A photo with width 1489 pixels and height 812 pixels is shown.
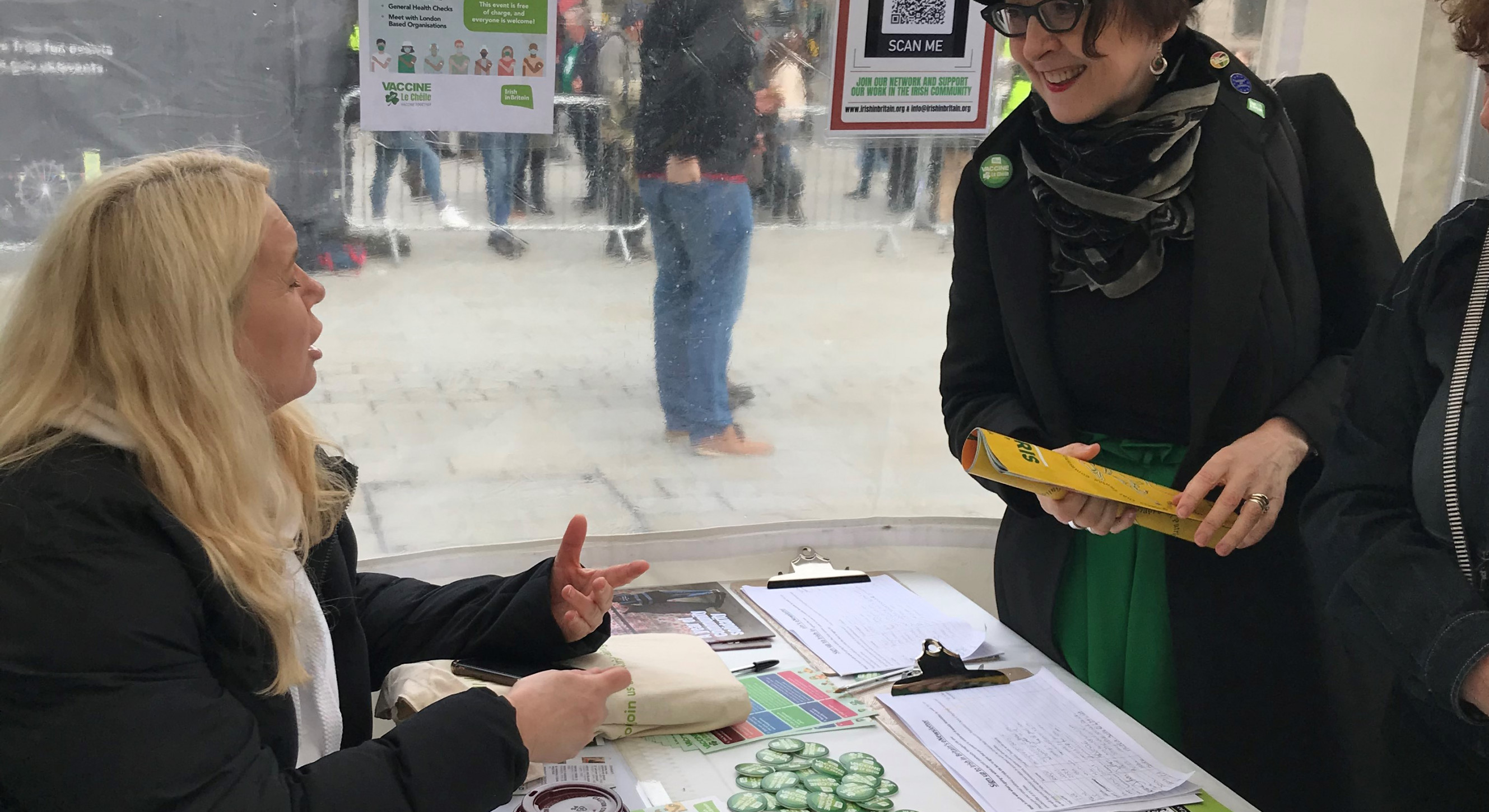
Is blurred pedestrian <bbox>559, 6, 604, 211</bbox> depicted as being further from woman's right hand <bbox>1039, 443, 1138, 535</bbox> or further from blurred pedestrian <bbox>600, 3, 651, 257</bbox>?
woman's right hand <bbox>1039, 443, 1138, 535</bbox>

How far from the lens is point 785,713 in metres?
1.60

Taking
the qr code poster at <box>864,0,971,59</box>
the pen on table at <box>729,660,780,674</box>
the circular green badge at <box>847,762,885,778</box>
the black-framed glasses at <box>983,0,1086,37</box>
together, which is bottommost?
the pen on table at <box>729,660,780,674</box>

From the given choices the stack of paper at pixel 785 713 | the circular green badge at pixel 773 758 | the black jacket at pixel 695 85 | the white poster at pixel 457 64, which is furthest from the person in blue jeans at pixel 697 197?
the circular green badge at pixel 773 758

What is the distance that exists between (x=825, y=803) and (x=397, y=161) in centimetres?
126

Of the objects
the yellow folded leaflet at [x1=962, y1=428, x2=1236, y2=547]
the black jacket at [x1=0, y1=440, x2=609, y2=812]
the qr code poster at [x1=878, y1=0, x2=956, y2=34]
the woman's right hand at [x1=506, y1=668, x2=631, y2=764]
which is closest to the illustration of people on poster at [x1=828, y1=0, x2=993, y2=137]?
the qr code poster at [x1=878, y1=0, x2=956, y2=34]

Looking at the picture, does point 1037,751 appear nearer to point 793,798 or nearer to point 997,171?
point 793,798

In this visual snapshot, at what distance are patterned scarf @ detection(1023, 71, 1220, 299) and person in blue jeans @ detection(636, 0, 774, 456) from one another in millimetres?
693

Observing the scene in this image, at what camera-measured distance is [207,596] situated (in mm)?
1045

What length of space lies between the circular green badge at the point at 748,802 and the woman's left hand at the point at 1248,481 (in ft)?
1.98

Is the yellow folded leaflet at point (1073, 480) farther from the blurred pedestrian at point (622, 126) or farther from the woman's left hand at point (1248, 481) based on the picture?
the blurred pedestrian at point (622, 126)

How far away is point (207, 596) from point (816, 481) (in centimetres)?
151

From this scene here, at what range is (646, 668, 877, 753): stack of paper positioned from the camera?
59.3 inches

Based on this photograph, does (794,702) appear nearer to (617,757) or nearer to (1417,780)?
(617,757)

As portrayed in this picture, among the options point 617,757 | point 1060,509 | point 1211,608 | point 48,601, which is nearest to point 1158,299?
point 1060,509
